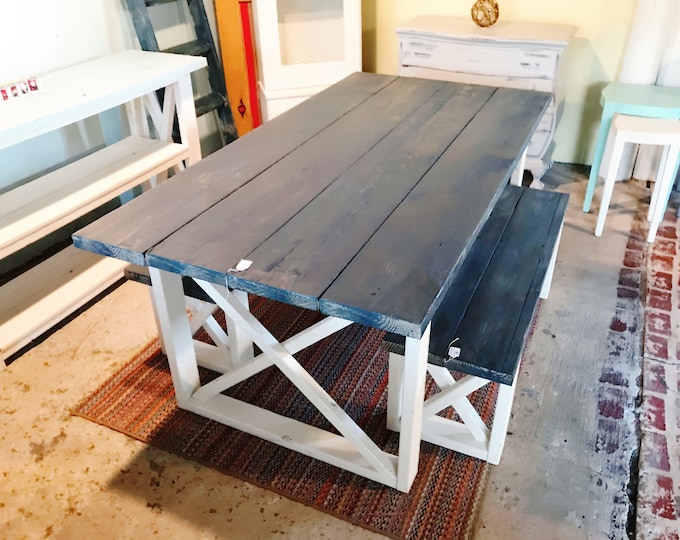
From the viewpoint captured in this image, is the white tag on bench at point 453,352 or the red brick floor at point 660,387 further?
the red brick floor at point 660,387

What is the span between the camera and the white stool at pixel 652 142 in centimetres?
256

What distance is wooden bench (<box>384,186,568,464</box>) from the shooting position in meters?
1.43

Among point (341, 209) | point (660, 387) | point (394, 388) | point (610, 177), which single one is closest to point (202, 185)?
point (341, 209)

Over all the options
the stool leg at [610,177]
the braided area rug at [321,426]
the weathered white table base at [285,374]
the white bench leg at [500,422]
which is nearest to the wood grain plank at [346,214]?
the weathered white table base at [285,374]

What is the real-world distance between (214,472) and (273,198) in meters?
0.79

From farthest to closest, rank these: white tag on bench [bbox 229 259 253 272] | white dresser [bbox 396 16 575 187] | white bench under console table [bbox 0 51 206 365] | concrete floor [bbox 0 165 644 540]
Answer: white dresser [bbox 396 16 575 187]
white bench under console table [bbox 0 51 206 365]
concrete floor [bbox 0 165 644 540]
white tag on bench [bbox 229 259 253 272]

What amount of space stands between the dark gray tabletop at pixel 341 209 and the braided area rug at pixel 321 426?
653 millimetres

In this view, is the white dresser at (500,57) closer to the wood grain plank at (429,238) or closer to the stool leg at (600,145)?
the stool leg at (600,145)

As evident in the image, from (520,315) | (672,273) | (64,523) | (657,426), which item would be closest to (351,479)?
(520,315)

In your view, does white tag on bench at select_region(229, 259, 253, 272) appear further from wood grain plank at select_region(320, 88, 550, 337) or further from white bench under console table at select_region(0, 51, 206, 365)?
white bench under console table at select_region(0, 51, 206, 365)

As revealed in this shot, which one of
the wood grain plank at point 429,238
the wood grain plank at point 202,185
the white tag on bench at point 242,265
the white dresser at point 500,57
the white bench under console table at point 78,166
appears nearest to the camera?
the wood grain plank at point 429,238

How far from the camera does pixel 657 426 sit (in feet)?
5.87

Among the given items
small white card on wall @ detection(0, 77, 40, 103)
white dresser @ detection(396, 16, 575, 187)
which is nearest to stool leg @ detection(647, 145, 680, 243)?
white dresser @ detection(396, 16, 575, 187)

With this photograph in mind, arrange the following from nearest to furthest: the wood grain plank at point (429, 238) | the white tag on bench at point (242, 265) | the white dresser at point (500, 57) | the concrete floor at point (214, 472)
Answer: the wood grain plank at point (429, 238) < the white tag on bench at point (242, 265) < the concrete floor at point (214, 472) < the white dresser at point (500, 57)
